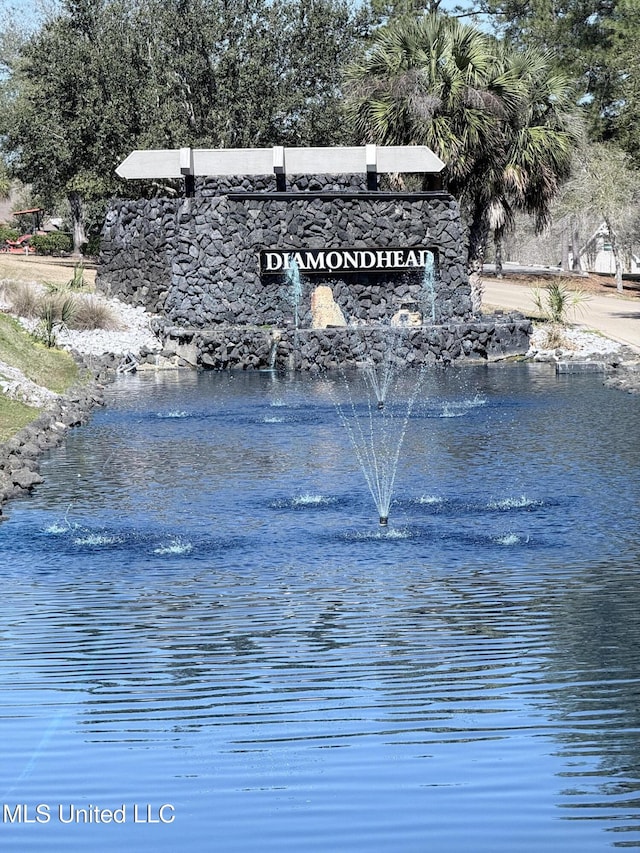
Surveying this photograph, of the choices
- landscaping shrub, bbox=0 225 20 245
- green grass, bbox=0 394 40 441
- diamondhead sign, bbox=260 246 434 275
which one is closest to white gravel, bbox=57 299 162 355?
diamondhead sign, bbox=260 246 434 275

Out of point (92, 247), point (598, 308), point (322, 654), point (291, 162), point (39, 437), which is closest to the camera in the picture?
point (322, 654)

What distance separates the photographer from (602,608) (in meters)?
10.4

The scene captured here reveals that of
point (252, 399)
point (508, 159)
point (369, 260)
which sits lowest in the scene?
point (252, 399)

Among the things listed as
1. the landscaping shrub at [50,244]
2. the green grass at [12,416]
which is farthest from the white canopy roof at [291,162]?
the landscaping shrub at [50,244]

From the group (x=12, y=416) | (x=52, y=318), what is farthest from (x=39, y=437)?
(x=52, y=318)

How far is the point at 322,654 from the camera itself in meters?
9.20

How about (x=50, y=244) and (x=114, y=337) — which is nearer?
(x=114, y=337)

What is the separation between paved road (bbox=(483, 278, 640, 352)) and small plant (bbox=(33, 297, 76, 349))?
13740 mm

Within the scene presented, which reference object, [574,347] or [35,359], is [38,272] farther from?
[574,347]

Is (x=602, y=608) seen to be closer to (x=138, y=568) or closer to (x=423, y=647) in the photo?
(x=423, y=647)

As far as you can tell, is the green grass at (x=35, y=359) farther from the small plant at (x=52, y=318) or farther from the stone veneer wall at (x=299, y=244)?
the stone veneer wall at (x=299, y=244)

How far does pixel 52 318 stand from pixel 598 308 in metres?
19.7

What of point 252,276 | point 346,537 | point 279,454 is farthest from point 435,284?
point 346,537

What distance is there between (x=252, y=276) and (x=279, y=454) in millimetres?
16807
